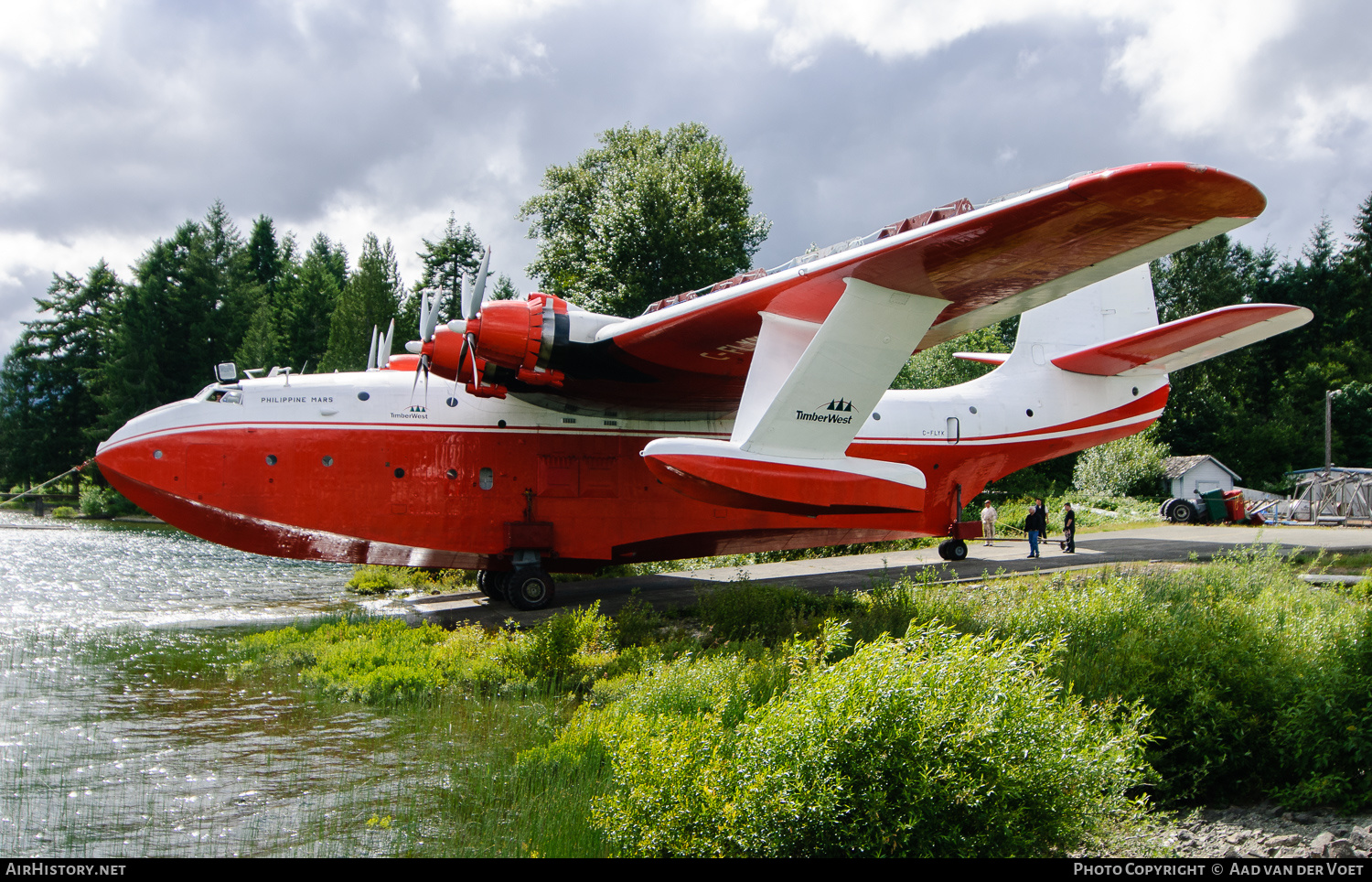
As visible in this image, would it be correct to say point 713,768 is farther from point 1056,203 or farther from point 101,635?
point 101,635

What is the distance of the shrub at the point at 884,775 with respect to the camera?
4.45 metres

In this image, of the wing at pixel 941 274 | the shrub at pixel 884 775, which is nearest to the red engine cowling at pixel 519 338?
the wing at pixel 941 274

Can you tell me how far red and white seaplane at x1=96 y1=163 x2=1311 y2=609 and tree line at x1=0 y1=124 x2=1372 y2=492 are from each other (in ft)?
69.1

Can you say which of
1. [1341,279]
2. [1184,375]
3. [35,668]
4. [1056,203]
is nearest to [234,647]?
[35,668]

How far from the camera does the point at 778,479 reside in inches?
398

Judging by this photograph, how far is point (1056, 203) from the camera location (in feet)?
26.9

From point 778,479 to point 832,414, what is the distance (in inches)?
48.0

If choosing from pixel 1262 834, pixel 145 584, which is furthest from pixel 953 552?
pixel 145 584

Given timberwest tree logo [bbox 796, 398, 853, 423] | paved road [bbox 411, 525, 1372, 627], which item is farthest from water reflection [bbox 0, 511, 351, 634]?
timberwest tree logo [bbox 796, 398, 853, 423]

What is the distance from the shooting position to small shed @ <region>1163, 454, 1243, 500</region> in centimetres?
3350

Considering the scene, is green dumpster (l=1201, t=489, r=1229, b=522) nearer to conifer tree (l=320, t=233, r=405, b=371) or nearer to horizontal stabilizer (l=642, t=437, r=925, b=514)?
horizontal stabilizer (l=642, t=437, r=925, b=514)

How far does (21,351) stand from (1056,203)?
6750 cm

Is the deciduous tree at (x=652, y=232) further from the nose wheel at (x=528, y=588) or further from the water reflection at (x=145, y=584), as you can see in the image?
the nose wheel at (x=528, y=588)

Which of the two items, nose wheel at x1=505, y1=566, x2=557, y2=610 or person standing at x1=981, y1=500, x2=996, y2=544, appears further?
person standing at x1=981, y1=500, x2=996, y2=544
